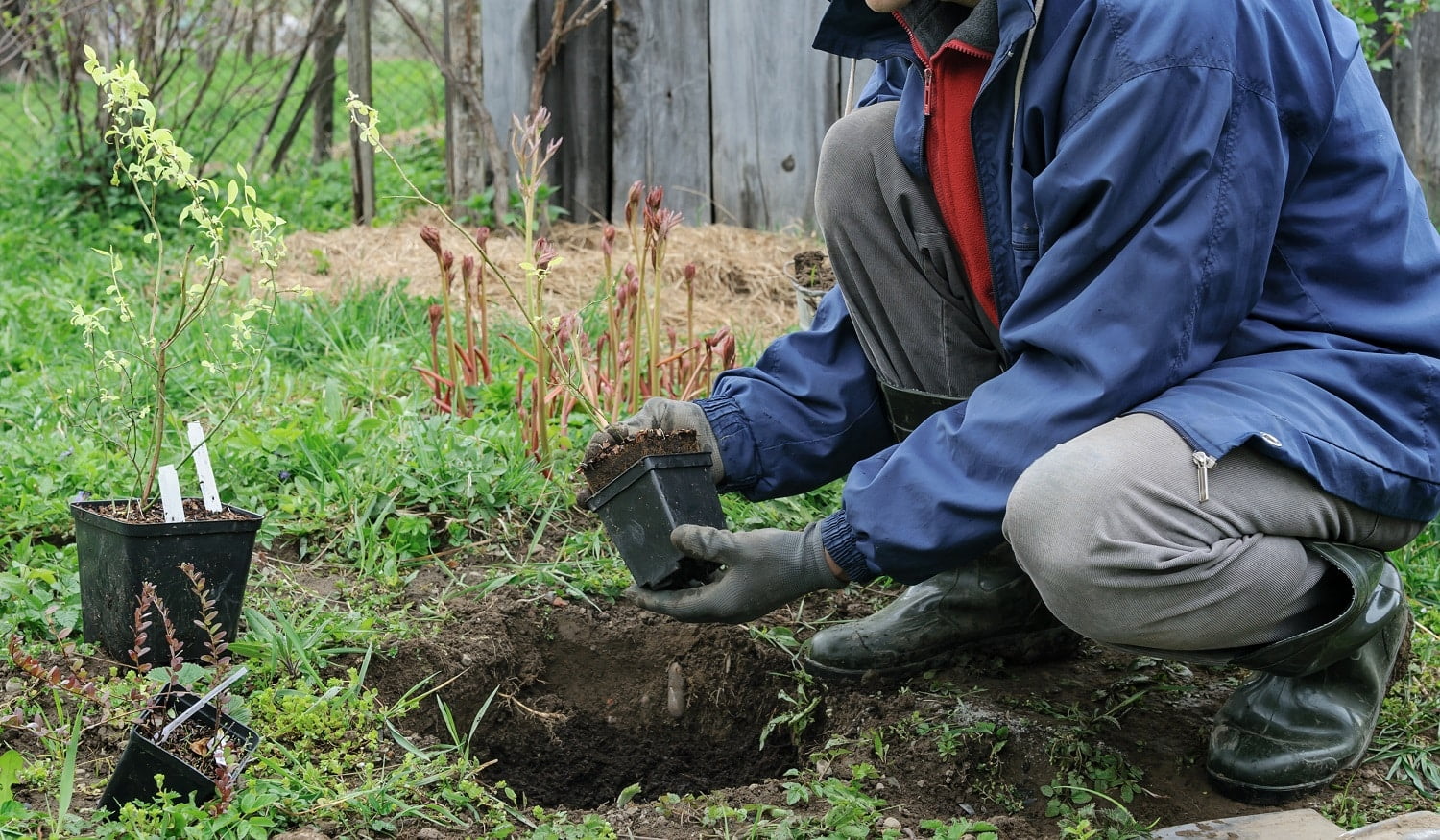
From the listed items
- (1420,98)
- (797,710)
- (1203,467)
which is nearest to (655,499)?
(797,710)

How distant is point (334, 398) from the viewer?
313cm

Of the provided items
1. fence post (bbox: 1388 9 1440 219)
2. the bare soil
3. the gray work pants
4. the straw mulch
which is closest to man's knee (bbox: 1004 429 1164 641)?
the gray work pants

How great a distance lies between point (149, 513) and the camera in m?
2.12

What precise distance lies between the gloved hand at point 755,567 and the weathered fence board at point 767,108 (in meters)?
3.21

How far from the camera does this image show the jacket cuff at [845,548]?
1.88 m

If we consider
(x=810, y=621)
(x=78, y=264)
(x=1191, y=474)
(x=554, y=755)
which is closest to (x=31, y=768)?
(x=554, y=755)

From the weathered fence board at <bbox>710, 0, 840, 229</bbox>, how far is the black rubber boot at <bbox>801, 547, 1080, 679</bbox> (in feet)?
9.64

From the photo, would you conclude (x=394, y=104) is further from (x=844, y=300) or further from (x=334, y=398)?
(x=844, y=300)

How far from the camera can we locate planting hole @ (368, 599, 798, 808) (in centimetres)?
217

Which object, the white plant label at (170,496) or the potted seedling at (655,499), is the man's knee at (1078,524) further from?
the white plant label at (170,496)

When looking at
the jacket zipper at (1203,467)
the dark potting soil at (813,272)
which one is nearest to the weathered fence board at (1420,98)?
the dark potting soil at (813,272)

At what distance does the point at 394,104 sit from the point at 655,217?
6.92 m

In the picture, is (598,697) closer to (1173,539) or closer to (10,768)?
(10,768)

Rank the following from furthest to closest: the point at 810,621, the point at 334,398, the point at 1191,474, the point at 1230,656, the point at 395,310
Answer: the point at 395,310 → the point at 334,398 → the point at 810,621 → the point at 1230,656 → the point at 1191,474
